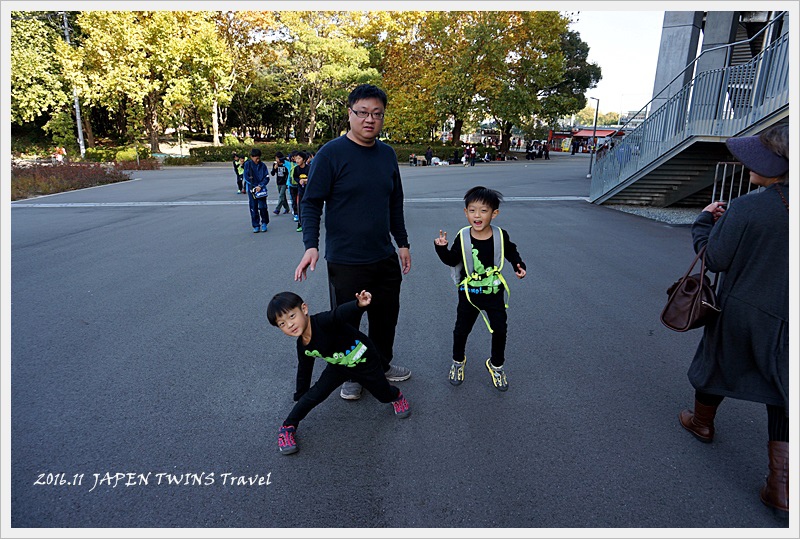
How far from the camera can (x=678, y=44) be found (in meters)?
14.4

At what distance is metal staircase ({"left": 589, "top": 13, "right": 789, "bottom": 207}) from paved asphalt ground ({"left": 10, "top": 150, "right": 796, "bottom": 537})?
3.66 metres

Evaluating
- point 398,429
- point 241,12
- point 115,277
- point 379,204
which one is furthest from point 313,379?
point 241,12

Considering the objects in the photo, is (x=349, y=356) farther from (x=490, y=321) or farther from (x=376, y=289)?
(x=490, y=321)

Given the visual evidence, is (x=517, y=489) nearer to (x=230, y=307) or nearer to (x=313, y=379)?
(x=313, y=379)

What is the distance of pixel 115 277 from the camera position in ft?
20.7

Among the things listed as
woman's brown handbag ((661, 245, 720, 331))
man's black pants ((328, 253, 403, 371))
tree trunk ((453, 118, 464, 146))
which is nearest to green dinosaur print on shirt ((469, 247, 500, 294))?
man's black pants ((328, 253, 403, 371))

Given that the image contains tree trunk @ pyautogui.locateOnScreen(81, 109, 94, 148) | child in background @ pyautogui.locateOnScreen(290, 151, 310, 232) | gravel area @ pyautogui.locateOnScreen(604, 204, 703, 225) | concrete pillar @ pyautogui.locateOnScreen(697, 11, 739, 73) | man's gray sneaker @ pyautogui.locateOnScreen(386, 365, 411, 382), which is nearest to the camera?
man's gray sneaker @ pyautogui.locateOnScreen(386, 365, 411, 382)

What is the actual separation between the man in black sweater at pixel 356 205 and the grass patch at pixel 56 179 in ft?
53.7

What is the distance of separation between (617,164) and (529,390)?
10557 millimetres

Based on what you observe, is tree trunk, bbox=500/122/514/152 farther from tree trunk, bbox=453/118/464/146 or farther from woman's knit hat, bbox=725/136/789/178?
woman's knit hat, bbox=725/136/789/178

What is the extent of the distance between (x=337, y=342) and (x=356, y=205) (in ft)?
2.79

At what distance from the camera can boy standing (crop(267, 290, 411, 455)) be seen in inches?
99.5

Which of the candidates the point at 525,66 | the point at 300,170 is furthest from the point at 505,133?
the point at 300,170

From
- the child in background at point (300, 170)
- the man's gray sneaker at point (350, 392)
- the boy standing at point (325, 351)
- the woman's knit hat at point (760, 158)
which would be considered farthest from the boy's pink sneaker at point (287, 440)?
the child in background at point (300, 170)
